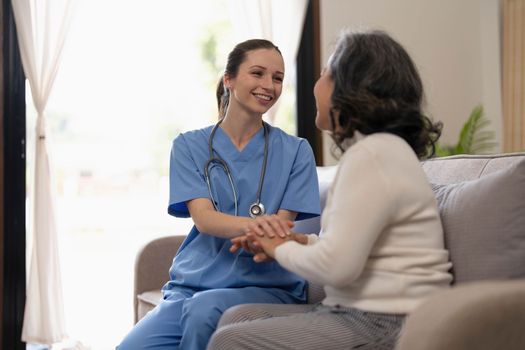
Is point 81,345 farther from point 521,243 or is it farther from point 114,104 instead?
point 521,243

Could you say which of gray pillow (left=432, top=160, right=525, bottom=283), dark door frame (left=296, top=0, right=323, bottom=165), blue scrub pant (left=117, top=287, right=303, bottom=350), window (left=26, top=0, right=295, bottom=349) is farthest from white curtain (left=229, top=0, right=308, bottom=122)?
gray pillow (left=432, top=160, right=525, bottom=283)

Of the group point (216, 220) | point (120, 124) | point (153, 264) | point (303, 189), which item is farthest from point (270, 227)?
point (120, 124)

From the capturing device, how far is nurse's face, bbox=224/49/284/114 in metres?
1.98

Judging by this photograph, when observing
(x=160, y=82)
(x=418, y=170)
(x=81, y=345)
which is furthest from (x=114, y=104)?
(x=418, y=170)

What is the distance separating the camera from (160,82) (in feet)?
14.6

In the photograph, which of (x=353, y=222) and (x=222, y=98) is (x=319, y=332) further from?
(x=222, y=98)

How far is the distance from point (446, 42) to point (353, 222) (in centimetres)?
288

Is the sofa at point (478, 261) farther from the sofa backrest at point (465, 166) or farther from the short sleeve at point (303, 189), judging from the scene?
the short sleeve at point (303, 189)

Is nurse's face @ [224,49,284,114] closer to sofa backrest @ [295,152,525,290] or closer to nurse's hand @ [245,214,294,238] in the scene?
nurse's hand @ [245,214,294,238]

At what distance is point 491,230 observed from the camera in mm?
1435

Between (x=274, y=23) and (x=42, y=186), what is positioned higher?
(x=274, y=23)

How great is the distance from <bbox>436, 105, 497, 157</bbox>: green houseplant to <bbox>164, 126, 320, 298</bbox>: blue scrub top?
180 cm

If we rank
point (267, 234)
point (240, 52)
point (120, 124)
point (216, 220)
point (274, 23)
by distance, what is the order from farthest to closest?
point (120, 124)
point (274, 23)
point (240, 52)
point (216, 220)
point (267, 234)

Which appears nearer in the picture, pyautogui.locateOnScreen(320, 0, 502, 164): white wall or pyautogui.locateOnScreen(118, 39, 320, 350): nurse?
pyautogui.locateOnScreen(118, 39, 320, 350): nurse
